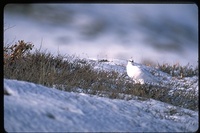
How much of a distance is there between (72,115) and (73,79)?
6.22 ft

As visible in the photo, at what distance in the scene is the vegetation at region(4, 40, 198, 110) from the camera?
382 cm

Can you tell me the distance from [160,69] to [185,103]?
3637mm

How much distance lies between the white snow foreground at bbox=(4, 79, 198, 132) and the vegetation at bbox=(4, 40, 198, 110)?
30.0 inches

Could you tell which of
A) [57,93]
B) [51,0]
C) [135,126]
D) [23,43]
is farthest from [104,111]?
[23,43]

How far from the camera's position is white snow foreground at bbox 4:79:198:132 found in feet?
6.98

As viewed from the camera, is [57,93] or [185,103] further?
[185,103]

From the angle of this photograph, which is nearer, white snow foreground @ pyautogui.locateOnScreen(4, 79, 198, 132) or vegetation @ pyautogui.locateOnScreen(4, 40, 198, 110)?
white snow foreground @ pyautogui.locateOnScreen(4, 79, 198, 132)

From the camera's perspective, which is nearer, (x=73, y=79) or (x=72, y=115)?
(x=72, y=115)

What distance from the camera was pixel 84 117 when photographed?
241 centimetres

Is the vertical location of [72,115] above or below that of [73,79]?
below

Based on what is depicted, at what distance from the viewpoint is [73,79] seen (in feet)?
14.0

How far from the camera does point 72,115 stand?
238cm

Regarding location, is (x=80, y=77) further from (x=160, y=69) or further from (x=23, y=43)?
(x=160, y=69)

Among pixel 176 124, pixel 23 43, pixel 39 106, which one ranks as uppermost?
pixel 23 43
